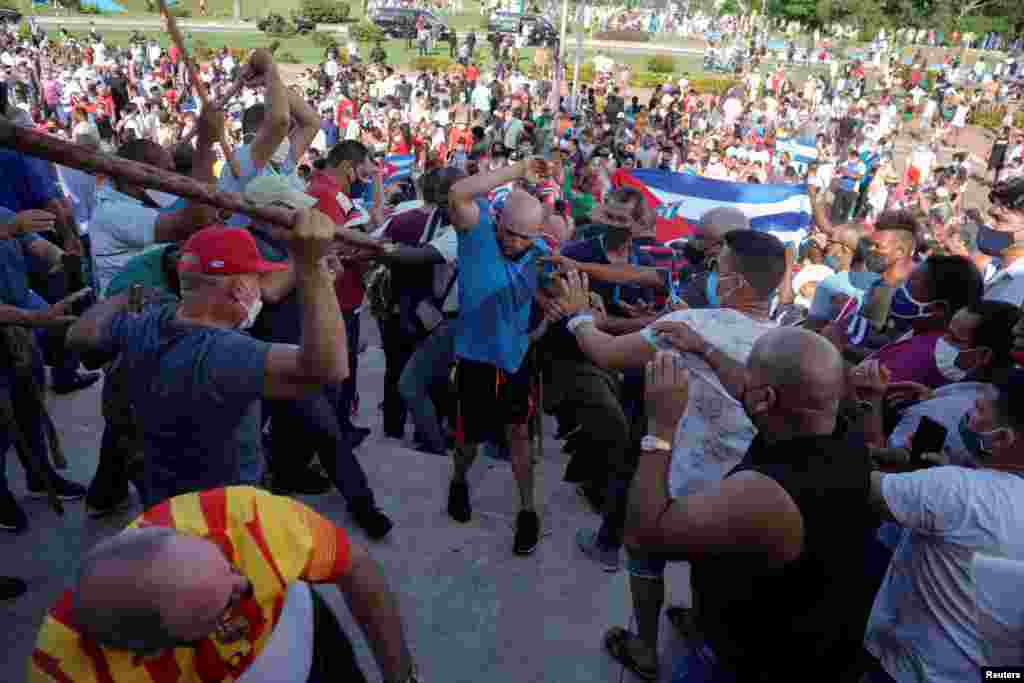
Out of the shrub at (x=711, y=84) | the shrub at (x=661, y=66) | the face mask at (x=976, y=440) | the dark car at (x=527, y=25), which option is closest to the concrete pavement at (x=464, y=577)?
the face mask at (x=976, y=440)

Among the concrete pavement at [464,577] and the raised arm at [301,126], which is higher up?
the raised arm at [301,126]

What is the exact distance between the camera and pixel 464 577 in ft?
12.4

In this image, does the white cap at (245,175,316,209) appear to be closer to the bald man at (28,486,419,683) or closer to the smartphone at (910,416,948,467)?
the bald man at (28,486,419,683)

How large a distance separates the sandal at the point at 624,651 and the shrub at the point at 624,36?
56.0 metres

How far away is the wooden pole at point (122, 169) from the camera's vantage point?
1571 millimetres

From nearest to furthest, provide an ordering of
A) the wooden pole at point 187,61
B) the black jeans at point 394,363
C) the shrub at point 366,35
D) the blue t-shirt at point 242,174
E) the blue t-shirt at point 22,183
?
1. the wooden pole at point 187,61
2. the blue t-shirt at point 242,174
3. the blue t-shirt at point 22,183
4. the black jeans at point 394,363
5. the shrub at point 366,35

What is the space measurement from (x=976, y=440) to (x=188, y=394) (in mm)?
2371

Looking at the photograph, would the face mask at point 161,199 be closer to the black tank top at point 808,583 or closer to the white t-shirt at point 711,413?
the white t-shirt at point 711,413

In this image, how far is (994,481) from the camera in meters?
2.10

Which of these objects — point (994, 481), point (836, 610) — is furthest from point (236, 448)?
point (994, 481)

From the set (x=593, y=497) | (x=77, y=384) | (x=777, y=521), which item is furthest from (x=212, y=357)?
(x=77, y=384)

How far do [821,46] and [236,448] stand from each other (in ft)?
Result: 176

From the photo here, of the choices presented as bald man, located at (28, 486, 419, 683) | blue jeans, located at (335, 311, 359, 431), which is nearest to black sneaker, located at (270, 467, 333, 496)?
blue jeans, located at (335, 311, 359, 431)

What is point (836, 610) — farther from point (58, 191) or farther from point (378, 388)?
point (58, 191)
